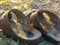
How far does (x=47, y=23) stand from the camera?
13.3 ft

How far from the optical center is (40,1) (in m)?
5.30

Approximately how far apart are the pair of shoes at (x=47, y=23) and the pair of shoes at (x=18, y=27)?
3.4 inches

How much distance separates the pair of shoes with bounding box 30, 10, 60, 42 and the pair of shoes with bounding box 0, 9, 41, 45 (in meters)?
0.09

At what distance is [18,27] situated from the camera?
3826 mm

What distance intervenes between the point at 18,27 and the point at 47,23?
0.48m

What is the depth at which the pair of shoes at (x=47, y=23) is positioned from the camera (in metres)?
3.75

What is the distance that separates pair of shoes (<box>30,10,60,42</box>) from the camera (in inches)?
148

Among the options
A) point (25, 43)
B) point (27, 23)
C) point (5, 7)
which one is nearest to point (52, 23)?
point (27, 23)

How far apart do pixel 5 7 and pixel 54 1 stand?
3.59 feet

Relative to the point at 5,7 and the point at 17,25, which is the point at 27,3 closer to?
the point at 5,7

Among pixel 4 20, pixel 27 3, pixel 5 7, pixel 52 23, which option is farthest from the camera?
pixel 27 3

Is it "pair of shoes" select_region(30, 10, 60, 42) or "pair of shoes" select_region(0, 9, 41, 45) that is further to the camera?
"pair of shoes" select_region(30, 10, 60, 42)

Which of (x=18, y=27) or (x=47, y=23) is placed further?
(x=47, y=23)

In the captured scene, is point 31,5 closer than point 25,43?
No
